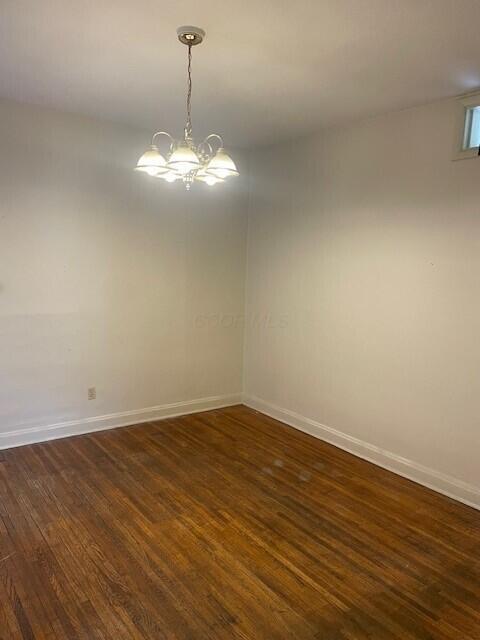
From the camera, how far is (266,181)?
470 cm

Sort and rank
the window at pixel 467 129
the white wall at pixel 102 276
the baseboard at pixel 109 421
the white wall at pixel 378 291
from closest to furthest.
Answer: the window at pixel 467 129
the white wall at pixel 378 291
the white wall at pixel 102 276
the baseboard at pixel 109 421

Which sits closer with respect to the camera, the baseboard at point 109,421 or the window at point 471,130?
the window at point 471,130

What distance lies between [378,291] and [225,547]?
2136 mm

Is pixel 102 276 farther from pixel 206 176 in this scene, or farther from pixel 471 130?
pixel 471 130

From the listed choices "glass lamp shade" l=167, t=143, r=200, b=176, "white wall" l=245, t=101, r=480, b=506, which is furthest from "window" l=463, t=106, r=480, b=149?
"glass lamp shade" l=167, t=143, r=200, b=176

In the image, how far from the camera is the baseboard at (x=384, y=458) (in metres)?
3.19

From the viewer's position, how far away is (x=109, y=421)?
4297 millimetres

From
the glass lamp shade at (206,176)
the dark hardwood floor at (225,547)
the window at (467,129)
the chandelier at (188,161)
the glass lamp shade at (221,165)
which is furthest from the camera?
the window at (467,129)

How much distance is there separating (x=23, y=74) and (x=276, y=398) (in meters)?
3.37

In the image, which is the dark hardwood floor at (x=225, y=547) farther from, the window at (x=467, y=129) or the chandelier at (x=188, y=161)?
the window at (x=467, y=129)

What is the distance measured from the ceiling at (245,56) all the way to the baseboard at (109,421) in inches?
101

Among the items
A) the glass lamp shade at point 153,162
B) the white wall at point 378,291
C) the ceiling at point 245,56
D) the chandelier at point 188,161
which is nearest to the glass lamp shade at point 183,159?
the chandelier at point 188,161

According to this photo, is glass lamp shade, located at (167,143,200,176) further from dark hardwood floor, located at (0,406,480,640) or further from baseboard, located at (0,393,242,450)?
baseboard, located at (0,393,242,450)

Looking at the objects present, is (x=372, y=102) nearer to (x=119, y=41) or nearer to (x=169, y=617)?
(x=119, y=41)
